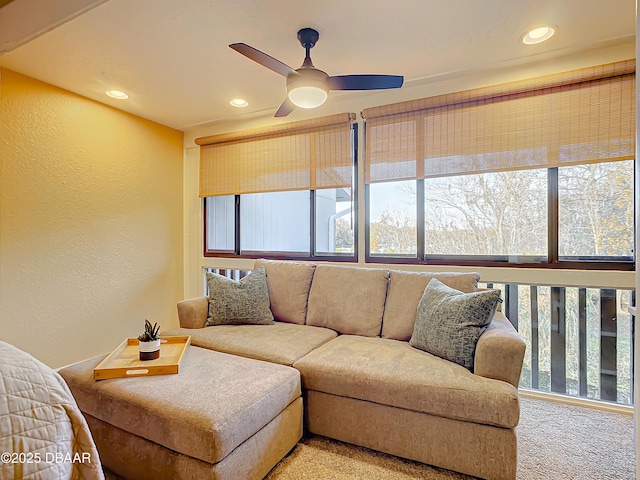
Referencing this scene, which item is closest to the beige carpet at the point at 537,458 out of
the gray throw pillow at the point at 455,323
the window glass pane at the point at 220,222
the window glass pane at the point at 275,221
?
the gray throw pillow at the point at 455,323

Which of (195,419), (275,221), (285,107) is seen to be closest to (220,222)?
(275,221)

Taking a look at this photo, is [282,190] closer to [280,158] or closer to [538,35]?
[280,158]

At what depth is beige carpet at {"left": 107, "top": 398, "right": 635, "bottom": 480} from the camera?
1653mm

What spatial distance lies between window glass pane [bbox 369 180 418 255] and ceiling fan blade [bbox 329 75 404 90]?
1.10 metres

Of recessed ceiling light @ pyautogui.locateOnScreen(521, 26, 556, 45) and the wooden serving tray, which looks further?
Answer: recessed ceiling light @ pyautogui.locateOnScreen(521, 26, 556, 45)

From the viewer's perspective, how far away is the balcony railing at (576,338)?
2.33 meters

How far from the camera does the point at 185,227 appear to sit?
412 cm

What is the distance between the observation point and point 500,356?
165 centimetres

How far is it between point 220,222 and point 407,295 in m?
2.57

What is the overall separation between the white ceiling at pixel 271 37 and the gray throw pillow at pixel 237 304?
1715 mm

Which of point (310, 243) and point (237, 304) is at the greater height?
point (310, 243)

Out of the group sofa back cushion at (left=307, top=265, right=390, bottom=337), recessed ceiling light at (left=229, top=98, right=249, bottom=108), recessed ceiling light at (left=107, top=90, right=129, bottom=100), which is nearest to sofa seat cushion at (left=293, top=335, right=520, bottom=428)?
sofa back cushion at (left=307, top=265, right=390, bottom=337)

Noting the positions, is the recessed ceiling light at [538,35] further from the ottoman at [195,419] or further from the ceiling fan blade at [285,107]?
the ottoman at [195,419]

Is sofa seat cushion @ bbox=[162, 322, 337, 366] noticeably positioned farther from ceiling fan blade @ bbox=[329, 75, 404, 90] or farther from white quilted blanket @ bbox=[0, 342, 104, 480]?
ceiling fan blade @ bbox=[329, 75, 404, 90]
